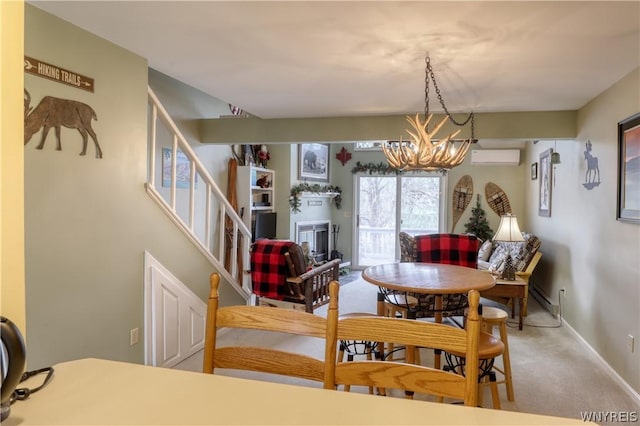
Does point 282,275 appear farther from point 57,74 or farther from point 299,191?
point 299,191

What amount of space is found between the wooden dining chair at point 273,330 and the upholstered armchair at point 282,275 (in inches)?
99.9

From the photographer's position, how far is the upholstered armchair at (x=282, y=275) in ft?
12.7

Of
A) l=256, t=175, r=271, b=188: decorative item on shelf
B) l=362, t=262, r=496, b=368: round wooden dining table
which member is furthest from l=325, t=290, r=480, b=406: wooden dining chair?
l=256, t=175, r=271, b=188: decorative item on shelf

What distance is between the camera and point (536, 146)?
6.05 metres

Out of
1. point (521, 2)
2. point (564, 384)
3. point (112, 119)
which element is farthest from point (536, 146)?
point (112, 119)

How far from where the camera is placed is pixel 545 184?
536 cm

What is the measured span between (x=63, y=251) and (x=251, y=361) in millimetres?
1648

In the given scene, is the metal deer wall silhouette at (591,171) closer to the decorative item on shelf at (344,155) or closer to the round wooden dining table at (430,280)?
the round wooden dining table at (430,280)

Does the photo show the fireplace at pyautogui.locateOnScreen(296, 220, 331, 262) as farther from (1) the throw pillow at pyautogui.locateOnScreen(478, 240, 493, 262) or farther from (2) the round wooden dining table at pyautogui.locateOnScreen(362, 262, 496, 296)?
(2) the round wooden dining table at pyautogui.locateOnScreen(362, 262, 496, 296)

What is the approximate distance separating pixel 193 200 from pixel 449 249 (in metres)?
2.76

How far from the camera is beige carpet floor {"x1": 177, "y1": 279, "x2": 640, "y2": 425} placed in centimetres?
266

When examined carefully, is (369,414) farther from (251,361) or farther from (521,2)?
(521,2)

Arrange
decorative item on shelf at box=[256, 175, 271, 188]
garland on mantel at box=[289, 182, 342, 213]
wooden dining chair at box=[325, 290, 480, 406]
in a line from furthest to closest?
1. garland on mantel at box=[289, 182, 342, 213]
2. decorative item on shelf at box=[256, 175, 271, 188]
3. wooden dining chair at box=[325, 290, 480, 406]

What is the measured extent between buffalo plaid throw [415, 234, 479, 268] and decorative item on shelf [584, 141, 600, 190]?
1171 millimetres
